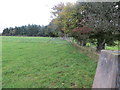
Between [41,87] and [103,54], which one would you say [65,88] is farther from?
[103,54]

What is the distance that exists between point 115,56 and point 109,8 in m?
2.72

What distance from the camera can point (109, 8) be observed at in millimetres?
4035

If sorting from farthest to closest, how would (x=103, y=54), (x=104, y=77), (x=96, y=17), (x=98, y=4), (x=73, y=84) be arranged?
(x=96, y=17) < (x=98, y=4) < (x=73, y=84) < (x=103, y=54) < (x=104, y=77)

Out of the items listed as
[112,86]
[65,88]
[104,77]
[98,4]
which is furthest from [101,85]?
[98,4]

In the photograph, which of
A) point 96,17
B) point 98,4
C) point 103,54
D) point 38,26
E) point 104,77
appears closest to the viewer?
point 104,77

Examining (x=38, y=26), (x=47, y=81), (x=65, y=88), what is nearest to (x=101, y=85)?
(x=65, y=88)

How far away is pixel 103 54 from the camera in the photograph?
2281mm

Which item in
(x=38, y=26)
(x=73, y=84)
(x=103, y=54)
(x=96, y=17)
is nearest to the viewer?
(x=103, y=54)

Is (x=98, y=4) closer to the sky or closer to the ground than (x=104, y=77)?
closer to the sky

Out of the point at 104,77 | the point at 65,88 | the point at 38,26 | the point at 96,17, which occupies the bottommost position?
the point at 65,88

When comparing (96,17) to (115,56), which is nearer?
(115,56)

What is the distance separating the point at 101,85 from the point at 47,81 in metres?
1.33

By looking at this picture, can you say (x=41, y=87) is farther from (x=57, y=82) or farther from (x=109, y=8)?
(x=109, y=8)

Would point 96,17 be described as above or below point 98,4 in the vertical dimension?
below
